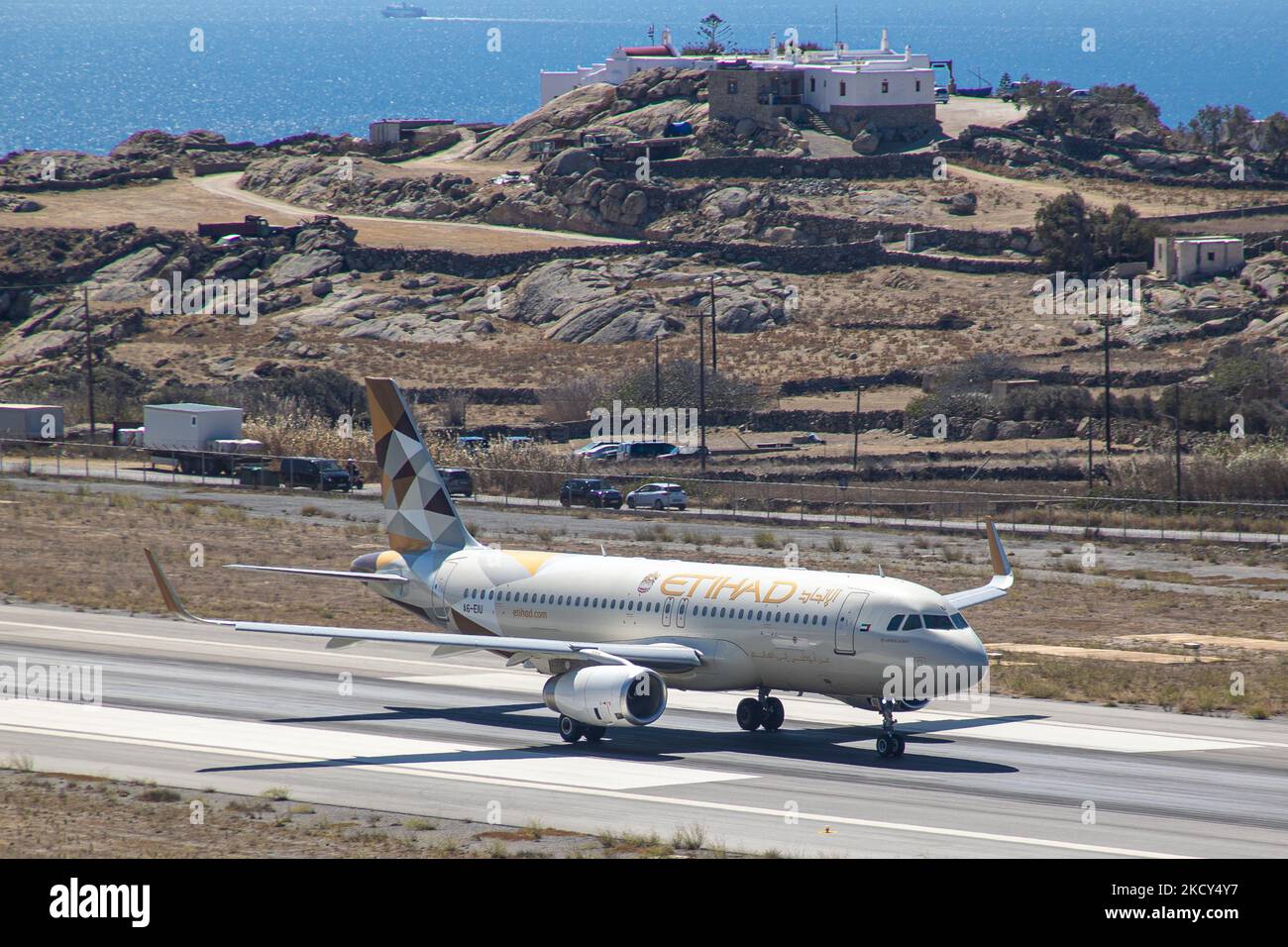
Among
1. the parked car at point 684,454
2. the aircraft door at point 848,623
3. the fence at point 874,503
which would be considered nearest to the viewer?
the aircraft door at point 848,623

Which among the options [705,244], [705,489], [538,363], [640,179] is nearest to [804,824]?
[705,489]

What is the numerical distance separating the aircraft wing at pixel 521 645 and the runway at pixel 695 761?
208 cm

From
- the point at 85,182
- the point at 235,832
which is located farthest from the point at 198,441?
the point at 85,182

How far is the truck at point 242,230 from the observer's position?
160375mm

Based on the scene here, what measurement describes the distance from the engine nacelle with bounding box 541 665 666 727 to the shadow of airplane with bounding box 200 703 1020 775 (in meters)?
1.11

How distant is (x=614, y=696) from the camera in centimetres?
3750

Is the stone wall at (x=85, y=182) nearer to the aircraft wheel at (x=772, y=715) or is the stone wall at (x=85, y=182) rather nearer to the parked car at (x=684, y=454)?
the parked car at (x=684, y=454)

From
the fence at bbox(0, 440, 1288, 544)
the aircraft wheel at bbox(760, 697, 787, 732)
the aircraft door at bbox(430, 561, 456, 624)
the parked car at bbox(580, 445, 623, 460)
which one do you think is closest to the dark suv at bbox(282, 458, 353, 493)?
the fence at bbox(0, 440, 1288, 544)

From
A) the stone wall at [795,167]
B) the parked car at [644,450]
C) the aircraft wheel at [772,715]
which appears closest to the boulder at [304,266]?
the stone wall at [795,167]

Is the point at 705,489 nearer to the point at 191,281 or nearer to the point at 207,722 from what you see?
the point at 207,722

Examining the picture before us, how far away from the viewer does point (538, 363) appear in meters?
135

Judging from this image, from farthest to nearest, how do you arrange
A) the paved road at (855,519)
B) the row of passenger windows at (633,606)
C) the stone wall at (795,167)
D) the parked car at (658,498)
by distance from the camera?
the stone wall at (795,167), the parked car at (658,498), the paved road at (855,519), the row of passenger windows at (633,606)

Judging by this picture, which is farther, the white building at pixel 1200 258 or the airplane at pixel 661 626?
the white building at pixel 1200 258

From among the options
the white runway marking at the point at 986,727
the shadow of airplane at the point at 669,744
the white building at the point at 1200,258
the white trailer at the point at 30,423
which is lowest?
the white runway marking at the point at 986,727
